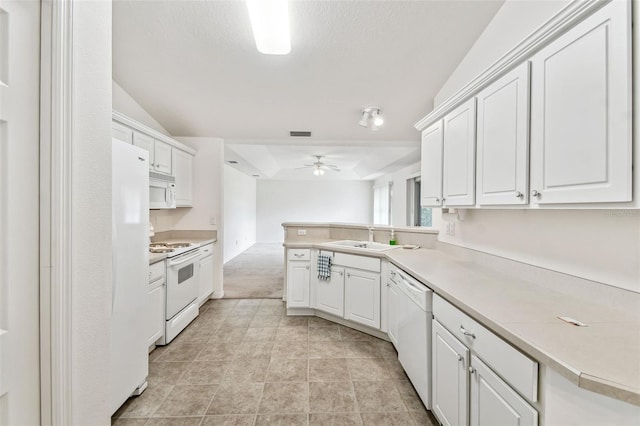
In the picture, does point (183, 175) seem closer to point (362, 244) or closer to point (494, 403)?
point (362, 244)

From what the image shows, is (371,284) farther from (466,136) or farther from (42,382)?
(42,382)

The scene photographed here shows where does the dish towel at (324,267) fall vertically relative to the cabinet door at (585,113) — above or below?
below

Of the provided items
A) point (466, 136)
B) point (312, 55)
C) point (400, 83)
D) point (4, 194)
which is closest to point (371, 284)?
point (466, 136)

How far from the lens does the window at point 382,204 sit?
760 centimetres

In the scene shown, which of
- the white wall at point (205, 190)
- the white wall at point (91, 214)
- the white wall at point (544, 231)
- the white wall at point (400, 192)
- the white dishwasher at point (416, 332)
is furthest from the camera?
the white wall at point (400, 192)

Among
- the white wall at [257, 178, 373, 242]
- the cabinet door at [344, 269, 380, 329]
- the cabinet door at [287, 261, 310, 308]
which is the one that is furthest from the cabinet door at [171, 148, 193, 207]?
the white wall at [257, 178, 373, 242]

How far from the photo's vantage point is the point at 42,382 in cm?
78

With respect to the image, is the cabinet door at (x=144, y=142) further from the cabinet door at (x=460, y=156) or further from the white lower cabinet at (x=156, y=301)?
the cabinet door at (x=460, y=156)

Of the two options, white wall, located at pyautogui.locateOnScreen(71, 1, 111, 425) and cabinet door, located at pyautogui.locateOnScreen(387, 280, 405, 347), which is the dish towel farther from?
white wall, located at pyautogui.locateOnScreen(71, 1, 111, 425)

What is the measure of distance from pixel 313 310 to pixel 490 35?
327cm

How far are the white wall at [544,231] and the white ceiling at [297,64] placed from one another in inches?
8.7

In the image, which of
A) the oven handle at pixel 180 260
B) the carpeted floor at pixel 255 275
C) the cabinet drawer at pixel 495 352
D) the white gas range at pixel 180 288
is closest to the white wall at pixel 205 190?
the carpeted floor at pixel 255 275

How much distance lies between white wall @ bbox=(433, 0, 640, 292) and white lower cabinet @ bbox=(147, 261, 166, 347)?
2749 mm

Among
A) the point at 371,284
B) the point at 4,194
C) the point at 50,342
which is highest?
the point at 4,194
